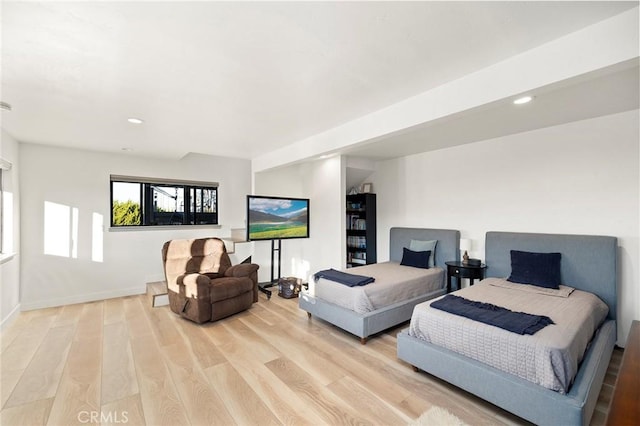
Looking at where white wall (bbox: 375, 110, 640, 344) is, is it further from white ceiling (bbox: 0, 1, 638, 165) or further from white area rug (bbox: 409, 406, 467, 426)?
white area rug (bbox: 409, 406, 467, 426)

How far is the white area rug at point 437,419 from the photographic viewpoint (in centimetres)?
187

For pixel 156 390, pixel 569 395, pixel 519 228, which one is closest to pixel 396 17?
pixel 569 395

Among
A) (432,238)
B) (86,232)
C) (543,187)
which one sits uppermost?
(543,187)

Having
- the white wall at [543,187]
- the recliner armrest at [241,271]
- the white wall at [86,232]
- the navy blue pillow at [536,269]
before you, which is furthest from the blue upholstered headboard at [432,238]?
the white wall at [86,232]

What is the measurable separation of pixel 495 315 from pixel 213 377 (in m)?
2.37

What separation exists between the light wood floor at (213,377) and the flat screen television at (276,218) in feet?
4.96

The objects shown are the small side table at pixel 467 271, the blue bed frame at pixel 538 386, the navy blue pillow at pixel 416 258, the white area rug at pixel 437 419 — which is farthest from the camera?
the navy blue pillow at pixel 416 258

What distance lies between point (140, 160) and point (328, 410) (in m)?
4.69

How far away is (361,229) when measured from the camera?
18.0 ft

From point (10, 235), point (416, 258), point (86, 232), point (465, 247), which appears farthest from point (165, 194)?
point (465, 247)

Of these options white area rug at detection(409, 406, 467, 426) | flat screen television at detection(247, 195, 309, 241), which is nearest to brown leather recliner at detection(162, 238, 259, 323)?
flat screen television at detection(247, 195, 309, 241)

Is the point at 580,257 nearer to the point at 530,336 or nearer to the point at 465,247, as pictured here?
Answer: the point at 465,247

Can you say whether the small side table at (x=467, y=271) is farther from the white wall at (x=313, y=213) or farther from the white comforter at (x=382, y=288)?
the white wall at (x=313, y=213)

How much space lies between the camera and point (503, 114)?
2936 mm
